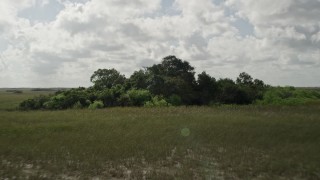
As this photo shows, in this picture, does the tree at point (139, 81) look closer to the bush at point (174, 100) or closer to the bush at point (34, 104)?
the bush at point (174, 100)

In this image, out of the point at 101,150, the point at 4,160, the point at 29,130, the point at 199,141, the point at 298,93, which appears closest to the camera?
the point at 4,160

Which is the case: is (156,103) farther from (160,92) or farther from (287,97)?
(287,97)

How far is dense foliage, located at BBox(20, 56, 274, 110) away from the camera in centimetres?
5812

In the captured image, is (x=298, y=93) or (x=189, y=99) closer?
(x=189, y=99)

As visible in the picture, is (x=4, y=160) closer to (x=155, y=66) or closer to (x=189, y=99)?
(x=189, y=99)

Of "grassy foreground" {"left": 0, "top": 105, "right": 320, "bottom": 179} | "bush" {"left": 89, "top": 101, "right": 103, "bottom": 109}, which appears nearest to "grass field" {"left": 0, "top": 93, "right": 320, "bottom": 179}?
"grassy foreground" {"left": 0, "top": 105, "right": 320, "bottom": 179}

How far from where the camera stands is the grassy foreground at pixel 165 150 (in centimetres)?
1559

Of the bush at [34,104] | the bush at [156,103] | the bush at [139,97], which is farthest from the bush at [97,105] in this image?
the bush at [34,104]

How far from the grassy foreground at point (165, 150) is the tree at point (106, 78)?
3892 centimetres

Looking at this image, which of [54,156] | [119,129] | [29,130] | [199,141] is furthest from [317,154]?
[29,130]

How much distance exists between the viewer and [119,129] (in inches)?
1150

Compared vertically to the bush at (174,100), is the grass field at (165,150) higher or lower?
lower

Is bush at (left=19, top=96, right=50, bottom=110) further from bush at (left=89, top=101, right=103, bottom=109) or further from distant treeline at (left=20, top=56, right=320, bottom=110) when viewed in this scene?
bush at (left=89, top=101, right=103, bottom=109)

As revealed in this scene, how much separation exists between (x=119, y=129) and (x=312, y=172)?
16.5 m
